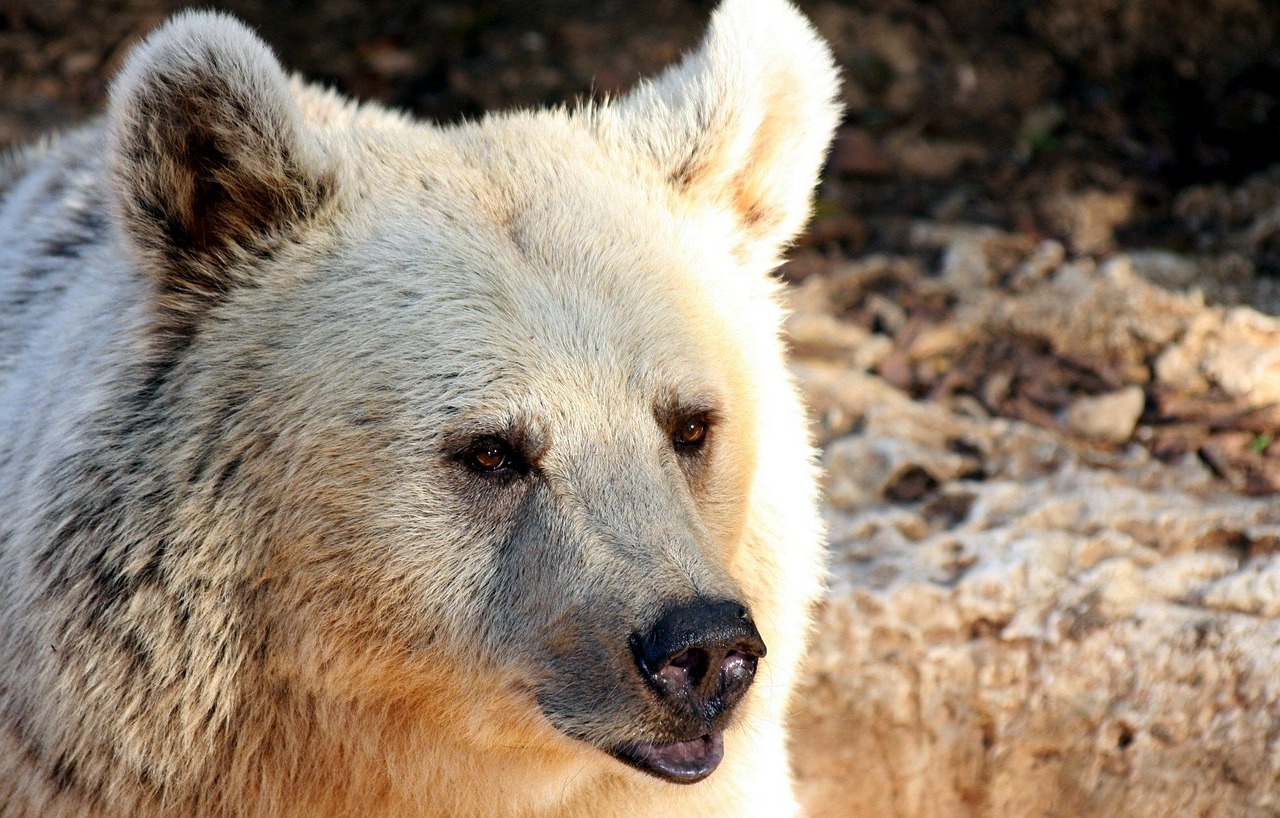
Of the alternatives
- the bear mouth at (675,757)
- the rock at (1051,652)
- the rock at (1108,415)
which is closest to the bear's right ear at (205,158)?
the bear mouth at (675,757)

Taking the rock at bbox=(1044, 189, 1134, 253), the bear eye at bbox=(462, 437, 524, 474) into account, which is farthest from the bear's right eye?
the rock at bbox=(1044, 189, 1134, 253)

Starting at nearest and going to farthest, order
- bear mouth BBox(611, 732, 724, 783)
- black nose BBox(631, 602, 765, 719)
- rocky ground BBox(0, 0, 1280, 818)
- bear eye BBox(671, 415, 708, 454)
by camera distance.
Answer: black nose BBox(631, 602, 765, 719)
bear mouth BBox(611, 732, 724, 783)
bear eye BBox(671, 415, 708, 454)
rocky ground BBox(0, 0, 1280, 818)

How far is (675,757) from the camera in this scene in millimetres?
3203

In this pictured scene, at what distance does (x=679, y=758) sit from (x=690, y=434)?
31.9 inches

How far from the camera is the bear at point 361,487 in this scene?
323 centimetres

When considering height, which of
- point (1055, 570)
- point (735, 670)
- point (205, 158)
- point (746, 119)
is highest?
point (205, 158)

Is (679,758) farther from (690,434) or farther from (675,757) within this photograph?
(690,434)

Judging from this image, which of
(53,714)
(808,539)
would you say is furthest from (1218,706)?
(53,714)

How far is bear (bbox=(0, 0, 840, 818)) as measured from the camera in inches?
127

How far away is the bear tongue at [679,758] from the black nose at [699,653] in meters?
0.14

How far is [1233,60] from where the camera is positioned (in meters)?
7.50

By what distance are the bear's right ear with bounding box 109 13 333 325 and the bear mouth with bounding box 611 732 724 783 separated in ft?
4.95

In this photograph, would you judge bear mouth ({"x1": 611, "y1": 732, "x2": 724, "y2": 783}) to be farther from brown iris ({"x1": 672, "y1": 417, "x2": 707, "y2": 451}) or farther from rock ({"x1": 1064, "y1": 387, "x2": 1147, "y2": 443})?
rock ({"x1": 1064, "y1": 387, "x2": 1147, "y2": 443})

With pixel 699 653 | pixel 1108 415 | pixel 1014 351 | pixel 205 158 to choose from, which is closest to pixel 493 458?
pixel 699 653
